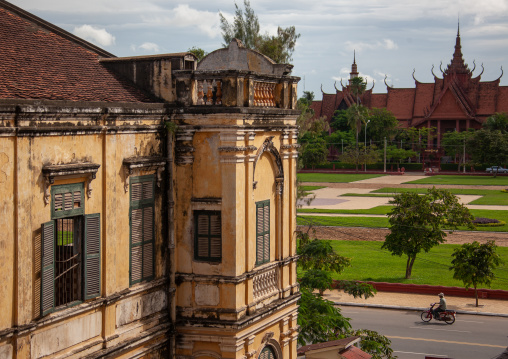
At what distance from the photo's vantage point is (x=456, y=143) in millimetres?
95750

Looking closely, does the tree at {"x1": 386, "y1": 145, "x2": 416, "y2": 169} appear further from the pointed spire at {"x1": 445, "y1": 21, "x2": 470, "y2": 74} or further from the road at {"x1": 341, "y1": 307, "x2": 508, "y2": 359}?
the road at {"x1": 341, "y1": 307, "x2": 508, "y2": 359}

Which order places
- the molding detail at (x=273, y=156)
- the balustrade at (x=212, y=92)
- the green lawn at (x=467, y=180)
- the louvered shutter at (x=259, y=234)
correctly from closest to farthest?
the balustrade at (x=212, y=92) < the molding detail at (x=273, y=156) < the louvered shutter at (x=259, y=234) < the green lawn at (x=467, y=180)

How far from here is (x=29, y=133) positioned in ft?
31.3

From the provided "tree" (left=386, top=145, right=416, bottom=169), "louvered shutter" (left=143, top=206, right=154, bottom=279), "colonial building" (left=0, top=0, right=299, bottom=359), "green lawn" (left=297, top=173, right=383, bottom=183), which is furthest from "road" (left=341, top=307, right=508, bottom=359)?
"tree" (left=386, top=145, right=416, bottom=169)

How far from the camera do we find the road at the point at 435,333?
22.2 metres

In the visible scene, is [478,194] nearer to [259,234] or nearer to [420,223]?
[420,223]

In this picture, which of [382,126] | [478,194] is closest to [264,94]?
[478,194]

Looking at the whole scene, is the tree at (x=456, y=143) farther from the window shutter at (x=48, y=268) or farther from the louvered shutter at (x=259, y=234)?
the window shutter at (x=48, y=268)

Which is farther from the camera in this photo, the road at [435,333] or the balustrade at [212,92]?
the road at [435,333]

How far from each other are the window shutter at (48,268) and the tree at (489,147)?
81706mm

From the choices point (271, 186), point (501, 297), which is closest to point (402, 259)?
point (501, 297)

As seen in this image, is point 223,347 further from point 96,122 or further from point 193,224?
point 96,122

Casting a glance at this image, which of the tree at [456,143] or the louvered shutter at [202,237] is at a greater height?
the tree at [456,143]

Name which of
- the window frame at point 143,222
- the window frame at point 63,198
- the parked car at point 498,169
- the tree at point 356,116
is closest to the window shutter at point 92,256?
the window frame at point 63,198
